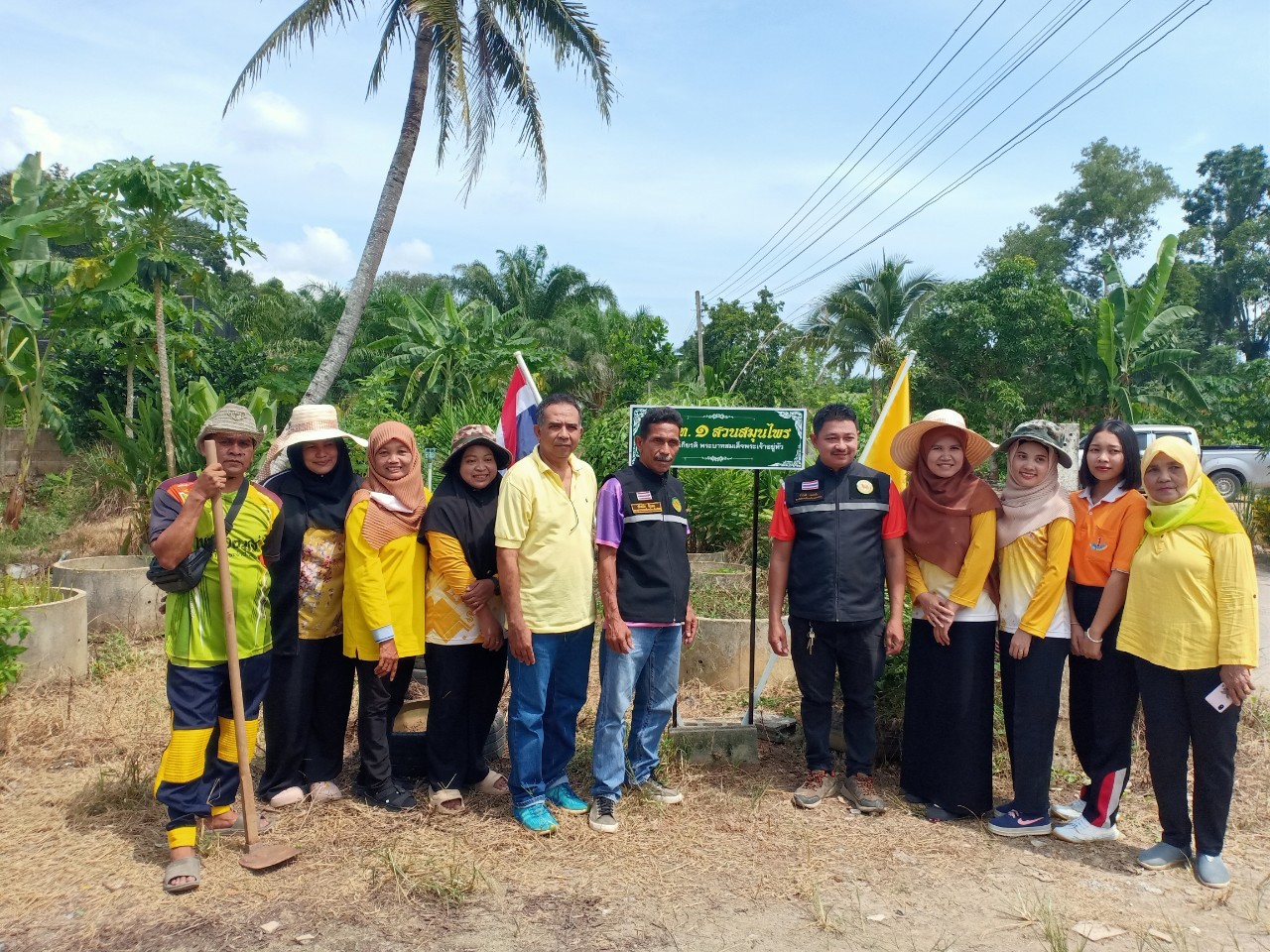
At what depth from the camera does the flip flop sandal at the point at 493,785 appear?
14.6ft

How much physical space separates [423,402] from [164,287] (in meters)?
5.08

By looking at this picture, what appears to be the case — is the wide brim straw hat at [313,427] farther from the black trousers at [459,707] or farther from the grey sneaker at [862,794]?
the grey sneaker at [862,794]

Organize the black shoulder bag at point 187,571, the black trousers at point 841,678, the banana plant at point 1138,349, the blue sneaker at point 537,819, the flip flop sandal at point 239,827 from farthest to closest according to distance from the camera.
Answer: the banana plant at point 1138,349, the black trousers at point 841,678, the blue sneaker at point 537,819, the flip flop sandal at point 239,827, the black shoulder bag at point 187,571

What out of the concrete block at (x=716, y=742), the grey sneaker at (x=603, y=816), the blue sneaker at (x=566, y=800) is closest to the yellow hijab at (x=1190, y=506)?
the concrete block at (x=716, y=742)

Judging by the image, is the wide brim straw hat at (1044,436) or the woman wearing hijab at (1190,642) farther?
the wide brim straw hat at (1044,436)

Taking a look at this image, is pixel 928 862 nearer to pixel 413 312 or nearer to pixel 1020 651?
pixel 1020 651

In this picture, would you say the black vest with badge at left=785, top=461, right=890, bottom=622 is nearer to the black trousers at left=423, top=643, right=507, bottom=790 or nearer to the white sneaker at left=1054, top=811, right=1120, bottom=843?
the white sneaker at left=1054, top=811, right=1120, bottom=843

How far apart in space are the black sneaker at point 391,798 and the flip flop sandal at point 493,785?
1.03ft

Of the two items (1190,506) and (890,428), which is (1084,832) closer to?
(1190,506)

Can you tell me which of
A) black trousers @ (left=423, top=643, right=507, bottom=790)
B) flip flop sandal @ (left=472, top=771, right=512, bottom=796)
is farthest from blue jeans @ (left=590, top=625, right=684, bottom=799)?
black trousers @ (left=423, top=643, right=507, bottom=790)

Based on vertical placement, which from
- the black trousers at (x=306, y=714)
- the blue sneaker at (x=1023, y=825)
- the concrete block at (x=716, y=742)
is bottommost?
the blue sneaker at (x=1023, y=825)

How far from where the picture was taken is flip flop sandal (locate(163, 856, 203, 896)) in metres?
3.43

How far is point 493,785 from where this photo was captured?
4465 millimetres

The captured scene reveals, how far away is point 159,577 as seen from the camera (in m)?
3.55
